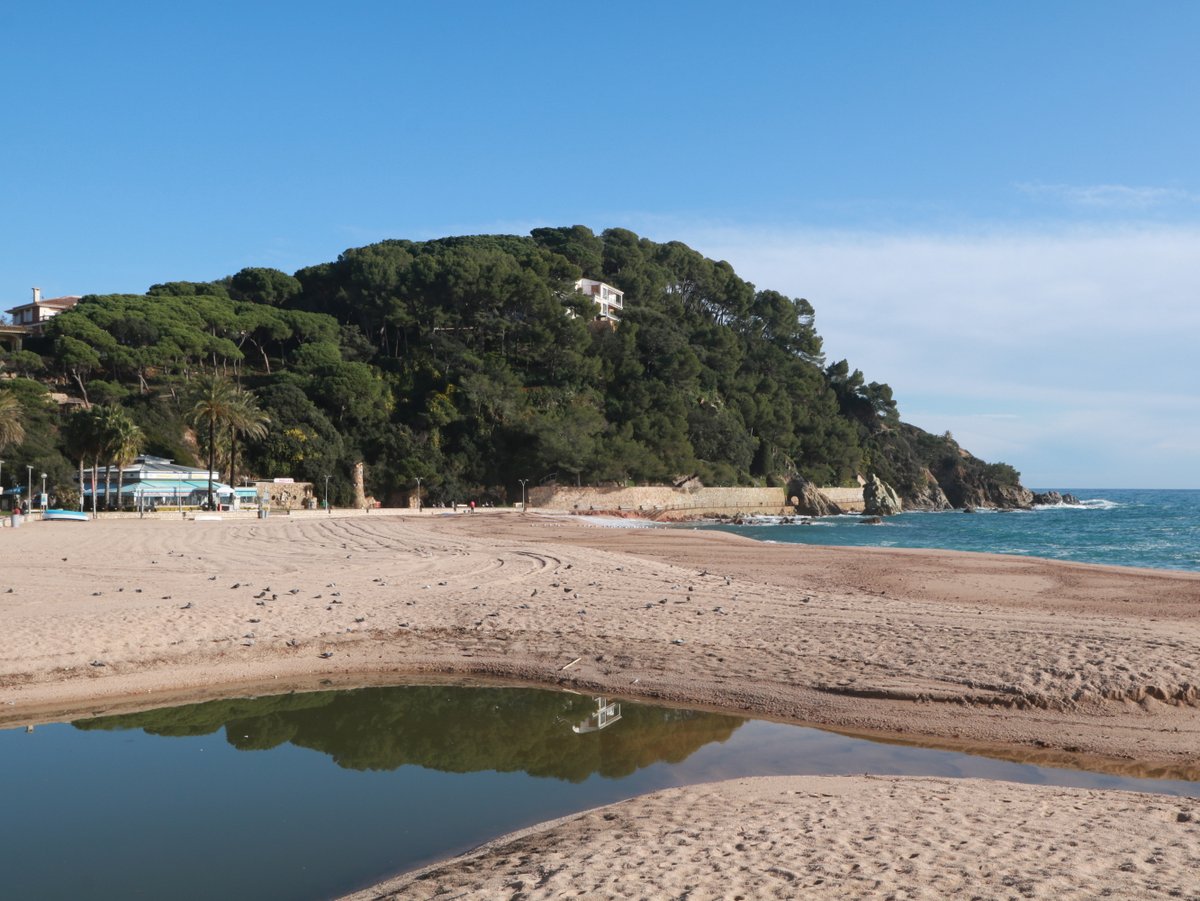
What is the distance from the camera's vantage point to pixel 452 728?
10.5 metres

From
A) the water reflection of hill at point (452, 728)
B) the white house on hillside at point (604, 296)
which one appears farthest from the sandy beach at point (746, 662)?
the white house on hillside at point (604, 296)

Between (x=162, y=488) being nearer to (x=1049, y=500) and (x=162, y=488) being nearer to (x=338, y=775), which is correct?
(x=338, y=775)

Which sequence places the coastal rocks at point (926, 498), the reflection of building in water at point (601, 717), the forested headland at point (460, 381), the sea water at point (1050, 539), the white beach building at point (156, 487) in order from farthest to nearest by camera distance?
1. the coastal rocks at point (926, 498)
2. the forested headland at point (460, 381)
3. the white beach building at point (156, 487)
4. the sea water at point (1050, 539)
5. the reflection of building in water at point (601, 717)

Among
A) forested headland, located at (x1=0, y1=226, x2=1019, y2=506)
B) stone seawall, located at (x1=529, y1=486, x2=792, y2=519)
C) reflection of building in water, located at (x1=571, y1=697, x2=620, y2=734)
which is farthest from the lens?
stone seawall, located at (x1=529, y1=486, x2=792, y2=519)

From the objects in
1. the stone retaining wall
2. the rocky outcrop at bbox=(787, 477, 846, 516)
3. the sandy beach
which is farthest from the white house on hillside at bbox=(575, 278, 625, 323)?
the sandy beach

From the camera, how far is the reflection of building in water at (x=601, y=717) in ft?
33.6

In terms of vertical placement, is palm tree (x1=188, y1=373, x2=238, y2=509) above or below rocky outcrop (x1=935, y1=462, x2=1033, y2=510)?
above

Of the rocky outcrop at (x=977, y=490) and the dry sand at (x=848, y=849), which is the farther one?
the rocky outcrop at (x=977, y=490)

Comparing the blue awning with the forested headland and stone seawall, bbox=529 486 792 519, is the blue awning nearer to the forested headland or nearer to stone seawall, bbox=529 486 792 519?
the forested headland

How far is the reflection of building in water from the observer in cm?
1023

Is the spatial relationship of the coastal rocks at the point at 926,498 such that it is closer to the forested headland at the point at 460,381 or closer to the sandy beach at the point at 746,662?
the forested headland at the point at 460,381

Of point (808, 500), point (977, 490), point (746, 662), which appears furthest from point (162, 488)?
point (977, 490)

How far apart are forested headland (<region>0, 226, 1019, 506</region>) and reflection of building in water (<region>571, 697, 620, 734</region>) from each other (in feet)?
158

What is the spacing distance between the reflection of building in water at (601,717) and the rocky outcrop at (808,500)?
80649mm
